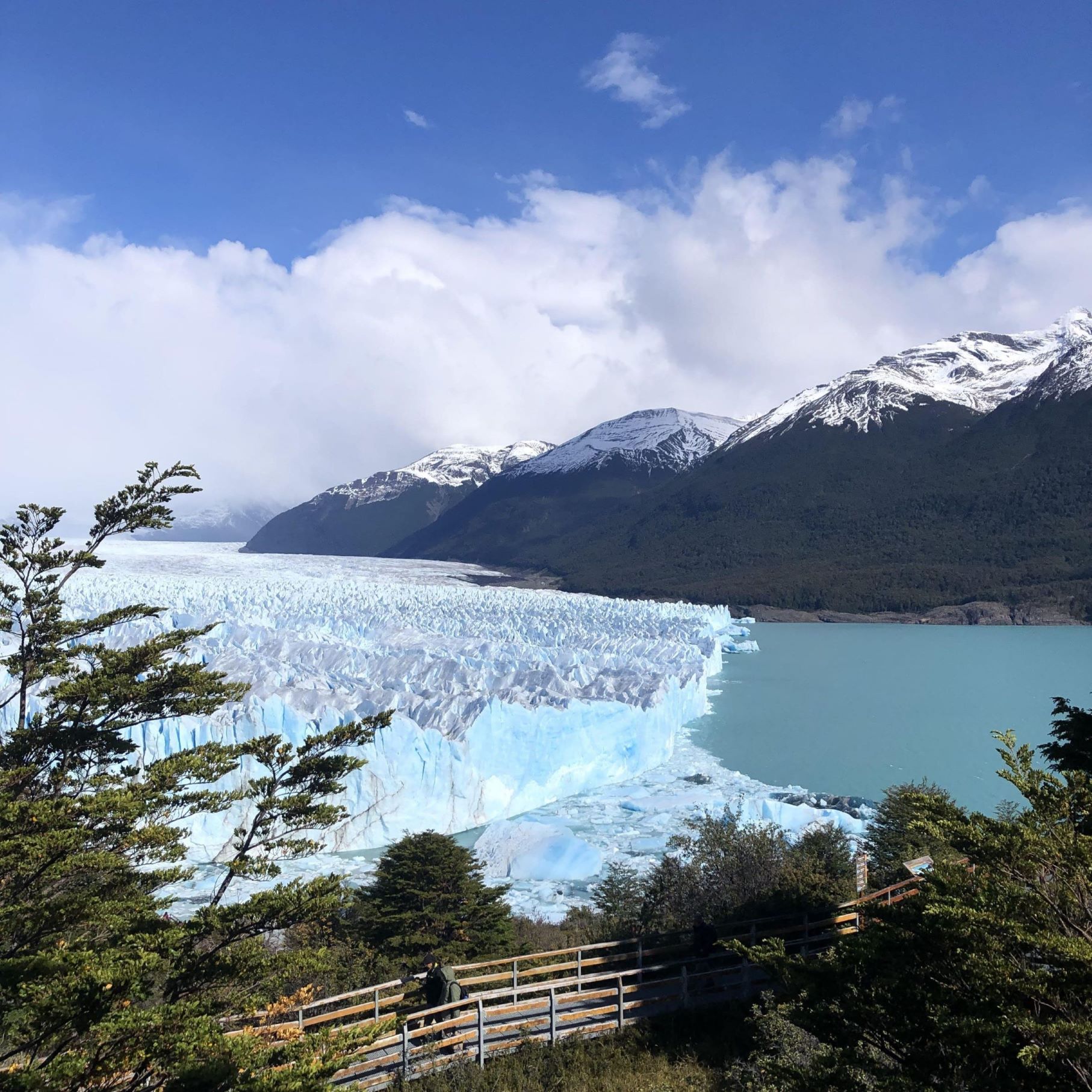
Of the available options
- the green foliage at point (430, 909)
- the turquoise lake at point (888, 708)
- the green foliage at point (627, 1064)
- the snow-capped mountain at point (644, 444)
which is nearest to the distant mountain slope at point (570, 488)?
the snow-capped mountain at point (644, 444)

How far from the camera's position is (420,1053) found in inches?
210

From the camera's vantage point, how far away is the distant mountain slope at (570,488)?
11312cm

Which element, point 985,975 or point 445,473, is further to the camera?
point 445,473

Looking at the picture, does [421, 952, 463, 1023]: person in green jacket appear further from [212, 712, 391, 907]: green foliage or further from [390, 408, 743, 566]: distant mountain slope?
[390, 408, 743, 566]: distant mountain slope

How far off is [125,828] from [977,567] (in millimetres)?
70353

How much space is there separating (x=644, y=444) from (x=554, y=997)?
137 metres

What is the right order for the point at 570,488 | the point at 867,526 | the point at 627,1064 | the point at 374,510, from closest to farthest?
the point at 627,1064, the point at 867,526, the point at 570,488, the point at 374,510

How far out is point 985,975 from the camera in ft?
9.87

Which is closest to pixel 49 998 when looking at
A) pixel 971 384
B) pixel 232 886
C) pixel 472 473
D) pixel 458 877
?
pixel 458 877

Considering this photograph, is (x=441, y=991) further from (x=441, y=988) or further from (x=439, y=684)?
(x=439, y=684)

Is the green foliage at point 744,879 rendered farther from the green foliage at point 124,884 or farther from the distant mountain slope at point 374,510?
the distant mountain slope at point 374,510

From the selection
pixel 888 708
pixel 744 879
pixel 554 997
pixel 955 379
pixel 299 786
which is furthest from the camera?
pixel 955 379

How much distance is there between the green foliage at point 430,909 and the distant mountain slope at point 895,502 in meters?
55.2

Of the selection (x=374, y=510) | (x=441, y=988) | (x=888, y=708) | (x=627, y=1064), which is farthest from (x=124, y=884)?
(x=374, y=510)
